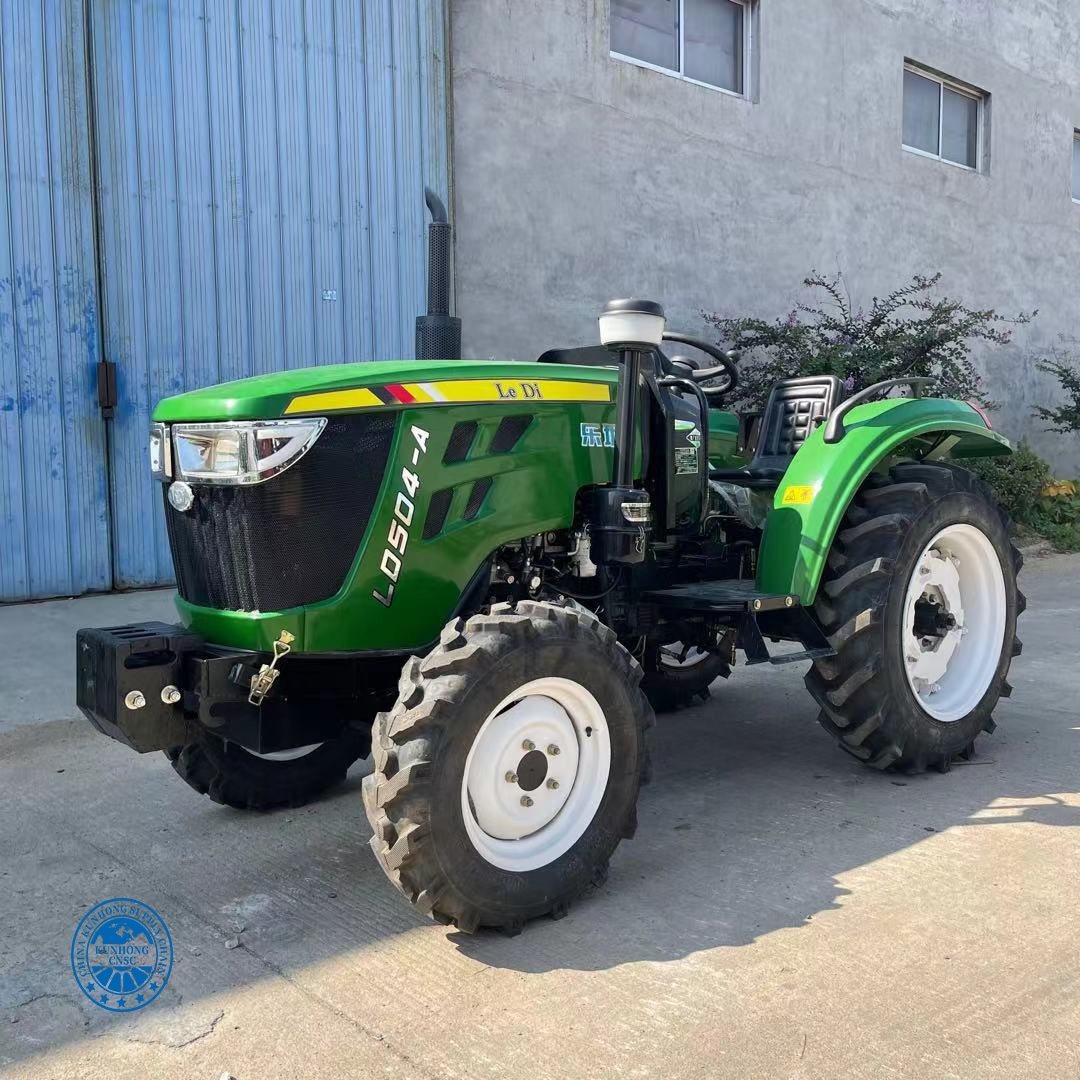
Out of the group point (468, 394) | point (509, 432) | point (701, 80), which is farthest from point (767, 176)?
point (468, 394)

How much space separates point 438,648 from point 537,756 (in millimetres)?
417

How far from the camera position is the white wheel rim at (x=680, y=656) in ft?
16.7

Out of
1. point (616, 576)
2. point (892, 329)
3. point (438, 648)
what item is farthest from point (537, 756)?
point (892, 329)

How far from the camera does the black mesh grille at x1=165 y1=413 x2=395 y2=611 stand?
10.1ft

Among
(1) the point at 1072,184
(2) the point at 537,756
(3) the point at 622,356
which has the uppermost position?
(1) the point at 1072,184

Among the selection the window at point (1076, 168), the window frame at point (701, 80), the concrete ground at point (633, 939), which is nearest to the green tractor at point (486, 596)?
the concrete ground at point (633, 939)

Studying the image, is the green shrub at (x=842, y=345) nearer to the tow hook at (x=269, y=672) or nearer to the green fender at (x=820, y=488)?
the green fender at (x=820, y=488)

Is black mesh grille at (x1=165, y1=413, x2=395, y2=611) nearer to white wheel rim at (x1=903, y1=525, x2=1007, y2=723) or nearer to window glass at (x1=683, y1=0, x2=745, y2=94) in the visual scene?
white wheel rim at (x1=903, y1=525, x2=1007, y2=723)

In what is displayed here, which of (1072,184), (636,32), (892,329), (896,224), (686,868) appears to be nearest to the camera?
(686,868)

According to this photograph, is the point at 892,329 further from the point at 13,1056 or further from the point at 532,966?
the point at 13,1056

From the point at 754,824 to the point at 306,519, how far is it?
1.81 metres

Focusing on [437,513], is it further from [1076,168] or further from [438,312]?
[1076,168]

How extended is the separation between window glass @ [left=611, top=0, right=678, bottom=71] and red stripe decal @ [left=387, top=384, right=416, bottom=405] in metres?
7.72

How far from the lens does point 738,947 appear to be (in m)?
2.89
